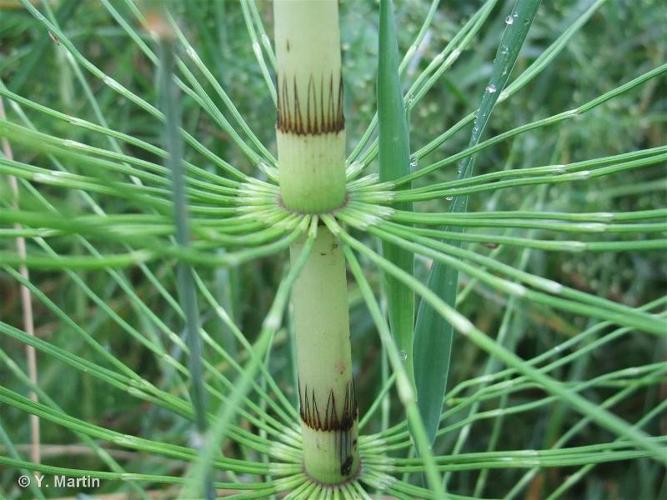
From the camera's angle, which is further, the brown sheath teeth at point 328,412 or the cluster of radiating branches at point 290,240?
the brown sheath teeth at point 328,412

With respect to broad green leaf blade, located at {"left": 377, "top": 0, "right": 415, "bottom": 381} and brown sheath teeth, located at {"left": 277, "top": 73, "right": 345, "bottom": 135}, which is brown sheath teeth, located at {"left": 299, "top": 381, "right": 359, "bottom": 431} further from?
brown sheath teeth, located at {"left": 277, "top": 73, "right": 345, "bottom": 135}

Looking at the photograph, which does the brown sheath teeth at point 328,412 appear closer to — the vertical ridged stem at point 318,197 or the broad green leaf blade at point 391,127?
the vertical ridged stem at point 318,197

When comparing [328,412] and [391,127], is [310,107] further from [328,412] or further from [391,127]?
[328,412]

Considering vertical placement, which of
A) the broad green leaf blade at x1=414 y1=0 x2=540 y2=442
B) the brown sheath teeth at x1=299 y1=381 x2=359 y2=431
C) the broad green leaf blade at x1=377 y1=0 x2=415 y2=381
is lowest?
the brown sheath teeth at x1=299 y1=381 x2=359 y2=431

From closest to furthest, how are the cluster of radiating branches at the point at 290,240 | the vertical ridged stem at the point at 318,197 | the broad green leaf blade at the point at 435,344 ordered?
the cluster of radiating branches at the point at 290,240
the vertical ridged stem at the point at 318,197
the broad green leaf blade at the point at 435,344

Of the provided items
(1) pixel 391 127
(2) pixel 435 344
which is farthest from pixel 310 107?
(2) pixel 435 344

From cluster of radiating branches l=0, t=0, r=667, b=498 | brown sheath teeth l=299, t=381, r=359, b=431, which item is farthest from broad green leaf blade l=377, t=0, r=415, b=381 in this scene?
brown sheath teeth l=299, t=381, r=359, b=431

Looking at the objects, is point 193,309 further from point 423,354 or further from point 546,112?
point 546,112

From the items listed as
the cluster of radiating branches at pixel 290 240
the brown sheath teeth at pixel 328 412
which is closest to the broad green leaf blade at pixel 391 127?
the cluster of radiating branches at pixel 290 240
